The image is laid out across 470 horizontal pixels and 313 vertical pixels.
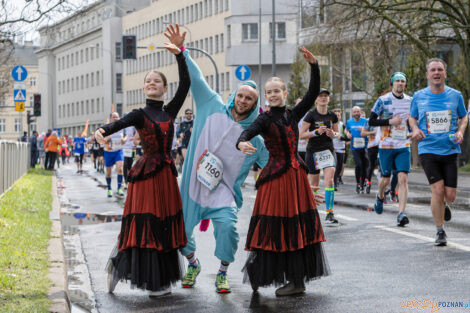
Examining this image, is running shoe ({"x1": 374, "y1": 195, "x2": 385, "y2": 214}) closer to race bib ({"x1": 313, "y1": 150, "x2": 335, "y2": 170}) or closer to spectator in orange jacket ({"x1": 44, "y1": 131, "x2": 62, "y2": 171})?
race bib ({"x1": 313, "y1": 150, "x2": 335, "y2": 170})

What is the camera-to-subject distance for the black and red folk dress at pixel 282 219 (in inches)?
276

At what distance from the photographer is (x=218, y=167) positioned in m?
7.57

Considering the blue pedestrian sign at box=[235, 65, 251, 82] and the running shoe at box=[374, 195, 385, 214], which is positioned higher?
the blue pedestrian sign at box=[235, 65, 251, 82]

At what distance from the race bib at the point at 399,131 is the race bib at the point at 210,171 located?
17.8ft

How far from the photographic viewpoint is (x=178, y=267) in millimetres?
7395

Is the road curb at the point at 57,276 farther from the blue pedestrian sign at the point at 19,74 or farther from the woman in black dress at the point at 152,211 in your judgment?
the blue pedestrian sign at the point at 19,74

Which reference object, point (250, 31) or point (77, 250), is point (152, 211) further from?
point (250, 31)

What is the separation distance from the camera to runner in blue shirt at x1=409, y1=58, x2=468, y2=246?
9.73 metres

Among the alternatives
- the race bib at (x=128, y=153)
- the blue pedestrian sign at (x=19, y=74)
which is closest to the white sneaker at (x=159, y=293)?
the race bib at (x=128, y=153)

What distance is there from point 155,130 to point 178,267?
3.77 ft

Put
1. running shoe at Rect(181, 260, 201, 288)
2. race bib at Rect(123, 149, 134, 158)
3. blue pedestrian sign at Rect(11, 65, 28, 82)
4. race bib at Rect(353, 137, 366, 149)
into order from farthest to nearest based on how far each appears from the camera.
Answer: blue pedestrian sign at Rect(11, 65, 28, 82) → race bib at Rect(123, 149, 134, 158) → race bib at Rect(353, 137, 366, 149) → running shoe at Rect(181, 260, 201, 288)

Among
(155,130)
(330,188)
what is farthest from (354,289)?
(330,188)

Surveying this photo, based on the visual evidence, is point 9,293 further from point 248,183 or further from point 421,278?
point 248,183

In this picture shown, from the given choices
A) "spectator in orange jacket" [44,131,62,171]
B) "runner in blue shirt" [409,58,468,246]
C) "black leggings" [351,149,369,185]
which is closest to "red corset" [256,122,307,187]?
"runner in blue shirt" [409,58,468,246]
